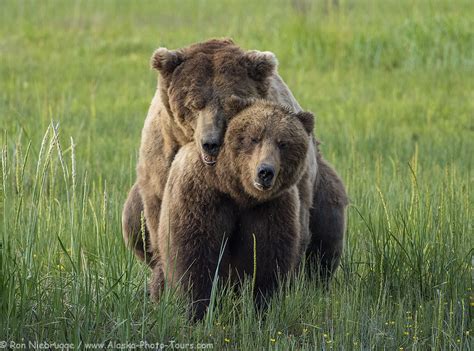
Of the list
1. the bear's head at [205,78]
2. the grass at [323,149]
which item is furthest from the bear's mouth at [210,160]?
the grass at [323,149]

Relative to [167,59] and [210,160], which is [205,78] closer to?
[167,59]

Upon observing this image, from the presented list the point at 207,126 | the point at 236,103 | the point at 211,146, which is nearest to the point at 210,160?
the point at 211,146

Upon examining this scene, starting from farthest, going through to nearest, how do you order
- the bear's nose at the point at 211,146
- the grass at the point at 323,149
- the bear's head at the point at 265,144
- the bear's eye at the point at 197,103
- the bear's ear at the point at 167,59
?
1. the bear's ear at the point at 167,59
2. the bear's eye at the point at 197,103
3. the bear's nose at the point at 211,146
4. the bear's head at the point at 265,144
5. the grass at the point at 323,149

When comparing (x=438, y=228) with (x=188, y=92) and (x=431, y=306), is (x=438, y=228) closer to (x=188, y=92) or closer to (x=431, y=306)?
(x=431, y=306)

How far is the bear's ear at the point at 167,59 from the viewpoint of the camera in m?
5.82

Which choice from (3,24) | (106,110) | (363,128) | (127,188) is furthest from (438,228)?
(3,24)

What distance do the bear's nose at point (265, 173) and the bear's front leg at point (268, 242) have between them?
417mm

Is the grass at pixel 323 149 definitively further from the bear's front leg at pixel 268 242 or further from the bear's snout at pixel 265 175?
the bear's snout at pixel 265 175

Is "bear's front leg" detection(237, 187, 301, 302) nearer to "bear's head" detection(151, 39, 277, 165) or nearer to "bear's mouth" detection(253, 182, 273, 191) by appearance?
"bear's mouth" detection(253, 182, 273, 191)

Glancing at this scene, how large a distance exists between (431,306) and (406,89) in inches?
293

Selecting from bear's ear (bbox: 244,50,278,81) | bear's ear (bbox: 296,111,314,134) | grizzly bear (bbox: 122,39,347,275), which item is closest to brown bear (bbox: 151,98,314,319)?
bear's ear (bbox: 296,111,314,134)

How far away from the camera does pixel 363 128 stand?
11.0 meters

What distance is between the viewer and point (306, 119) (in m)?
5.34

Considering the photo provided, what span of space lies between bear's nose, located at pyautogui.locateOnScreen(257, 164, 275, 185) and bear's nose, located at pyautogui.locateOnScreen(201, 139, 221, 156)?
0.45 meters
